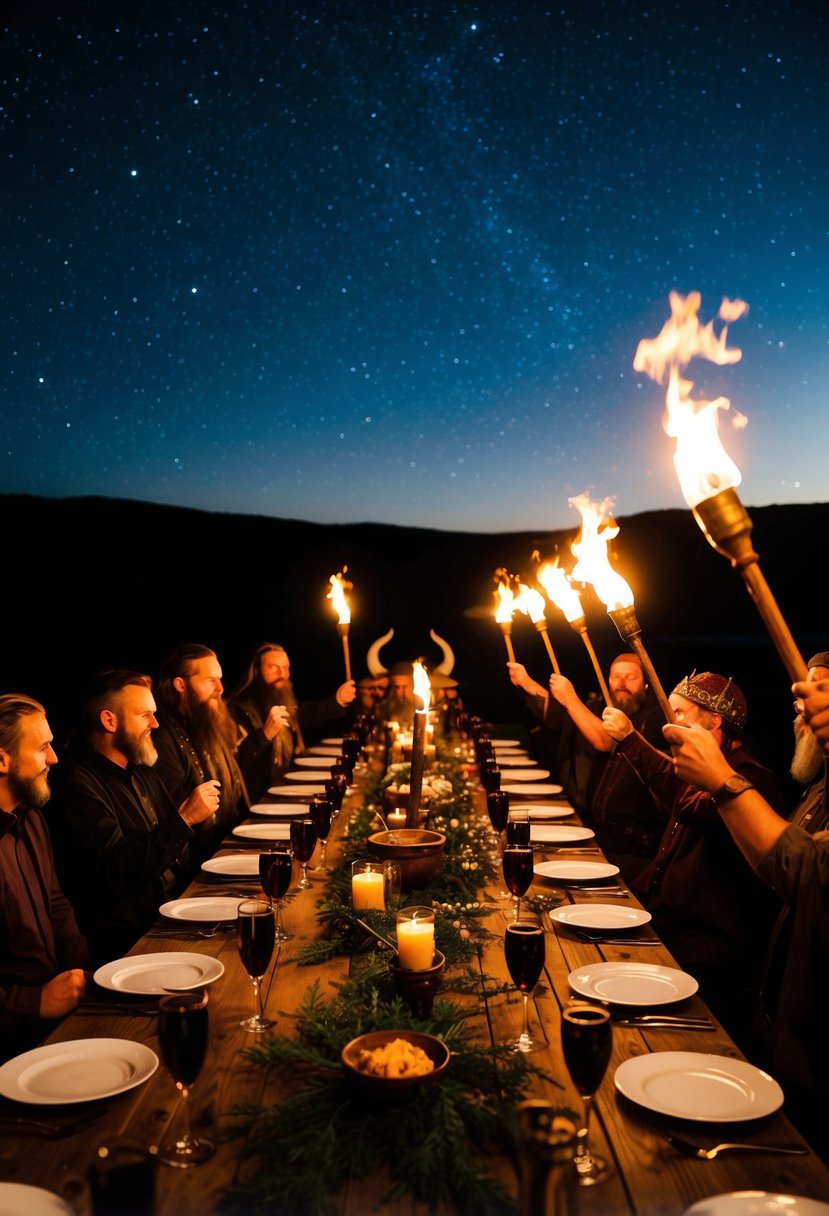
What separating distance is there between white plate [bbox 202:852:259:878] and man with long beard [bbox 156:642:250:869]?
1579mm

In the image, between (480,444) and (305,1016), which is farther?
(480,444)

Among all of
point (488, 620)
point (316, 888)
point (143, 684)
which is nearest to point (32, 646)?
point (488, 620)

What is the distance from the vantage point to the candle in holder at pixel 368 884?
2.59m

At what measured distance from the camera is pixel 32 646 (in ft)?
55.1

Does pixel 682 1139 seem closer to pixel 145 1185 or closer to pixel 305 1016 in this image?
pixel 305 1016

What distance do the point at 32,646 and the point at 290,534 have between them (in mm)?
7355

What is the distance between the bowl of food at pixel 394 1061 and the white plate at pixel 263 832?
89.4 inches

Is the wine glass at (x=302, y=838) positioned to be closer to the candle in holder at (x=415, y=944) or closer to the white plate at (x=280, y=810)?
the candle in holder at (x=415, y=944)

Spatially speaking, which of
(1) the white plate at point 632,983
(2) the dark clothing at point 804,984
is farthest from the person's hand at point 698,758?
(1) the white plate at point 632,983

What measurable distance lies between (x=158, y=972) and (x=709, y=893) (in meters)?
2.10

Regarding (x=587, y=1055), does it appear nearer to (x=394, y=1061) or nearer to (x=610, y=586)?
(x=394, y=1061)

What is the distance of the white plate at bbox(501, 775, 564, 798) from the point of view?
4.98 m

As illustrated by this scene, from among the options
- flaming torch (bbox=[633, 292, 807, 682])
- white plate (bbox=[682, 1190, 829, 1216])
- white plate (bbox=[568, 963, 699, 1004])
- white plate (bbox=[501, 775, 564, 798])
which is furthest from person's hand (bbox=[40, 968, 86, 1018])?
white plate (bbox=[501, 775, 564, 798])

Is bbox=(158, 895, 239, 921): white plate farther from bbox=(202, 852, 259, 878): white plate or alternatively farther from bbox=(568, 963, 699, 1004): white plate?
bbox=(568, 963, 699, 1004): white plate
